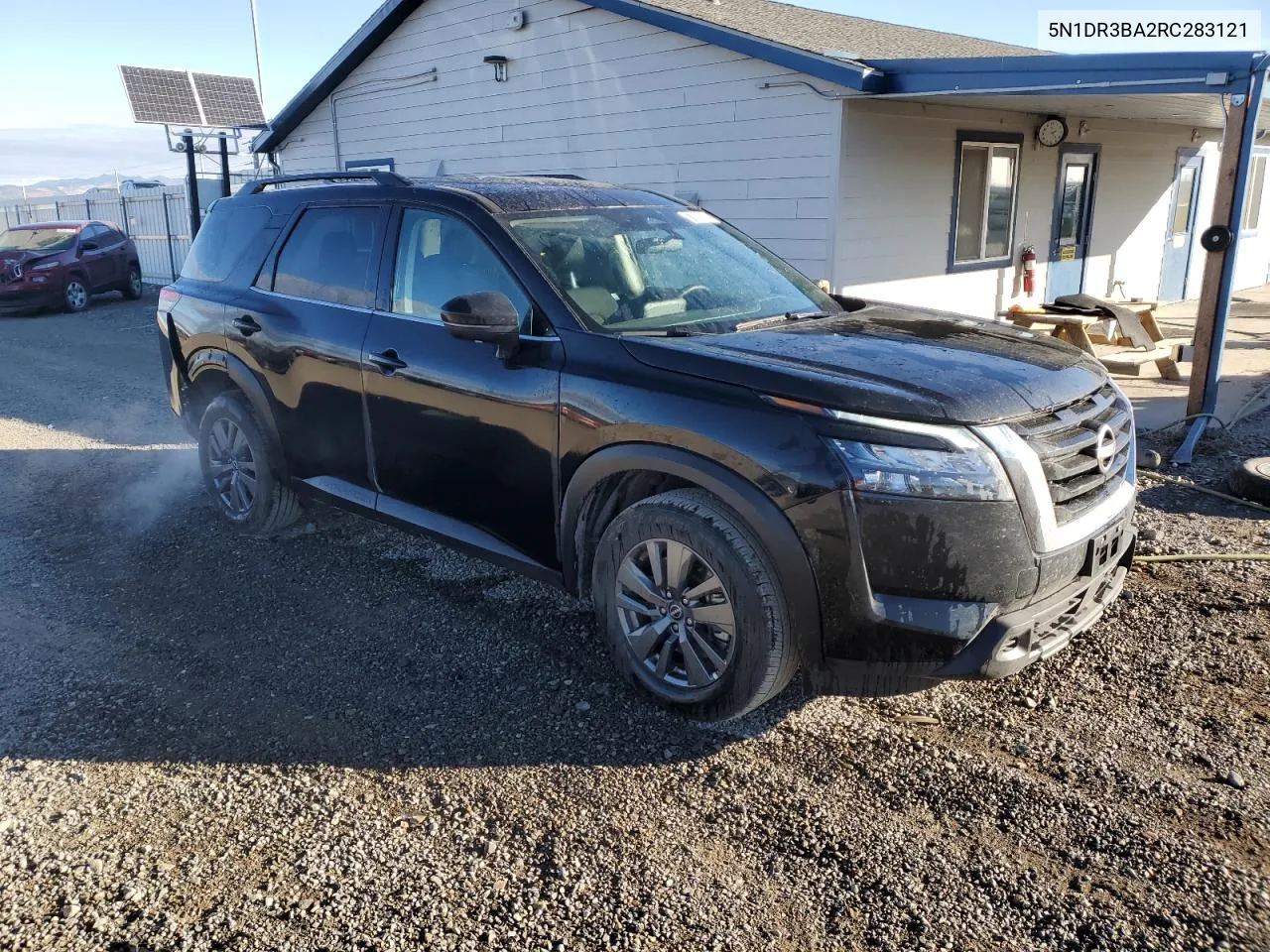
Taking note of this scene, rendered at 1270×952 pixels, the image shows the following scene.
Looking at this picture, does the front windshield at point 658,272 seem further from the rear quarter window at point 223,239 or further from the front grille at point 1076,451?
the rear quarter window at point 223,239

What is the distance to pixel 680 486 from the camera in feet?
11.6

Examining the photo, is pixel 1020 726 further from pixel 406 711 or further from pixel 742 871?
pixel 406 711

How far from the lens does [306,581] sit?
Result: 16.3 feet

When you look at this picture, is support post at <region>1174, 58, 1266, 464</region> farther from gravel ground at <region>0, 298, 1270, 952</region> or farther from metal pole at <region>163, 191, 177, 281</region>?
metal pole at <region>163, 191, 177, 281</region>

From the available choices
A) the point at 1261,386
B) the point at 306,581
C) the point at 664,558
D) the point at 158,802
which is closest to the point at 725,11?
the point at 1261,386

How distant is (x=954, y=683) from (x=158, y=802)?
112 inches

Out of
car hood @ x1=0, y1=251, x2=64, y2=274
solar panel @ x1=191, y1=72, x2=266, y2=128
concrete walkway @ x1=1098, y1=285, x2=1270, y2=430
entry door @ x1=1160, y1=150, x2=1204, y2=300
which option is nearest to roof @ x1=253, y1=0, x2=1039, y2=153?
entry door @ x1=1160, y1=150, x2=1204, y2=300

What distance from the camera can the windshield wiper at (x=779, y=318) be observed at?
3988mm

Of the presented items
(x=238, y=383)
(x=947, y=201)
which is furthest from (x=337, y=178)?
(x=947, y=201)

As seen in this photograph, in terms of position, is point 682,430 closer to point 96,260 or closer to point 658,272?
point 658,272

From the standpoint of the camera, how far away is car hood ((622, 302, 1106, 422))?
3.08m

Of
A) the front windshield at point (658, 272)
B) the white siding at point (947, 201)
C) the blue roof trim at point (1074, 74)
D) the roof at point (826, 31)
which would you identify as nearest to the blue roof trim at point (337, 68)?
the roof at point (826, 31)

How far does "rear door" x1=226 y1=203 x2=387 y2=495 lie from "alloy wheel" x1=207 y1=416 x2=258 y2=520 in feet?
1.40

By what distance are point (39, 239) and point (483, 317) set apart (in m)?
17.5
